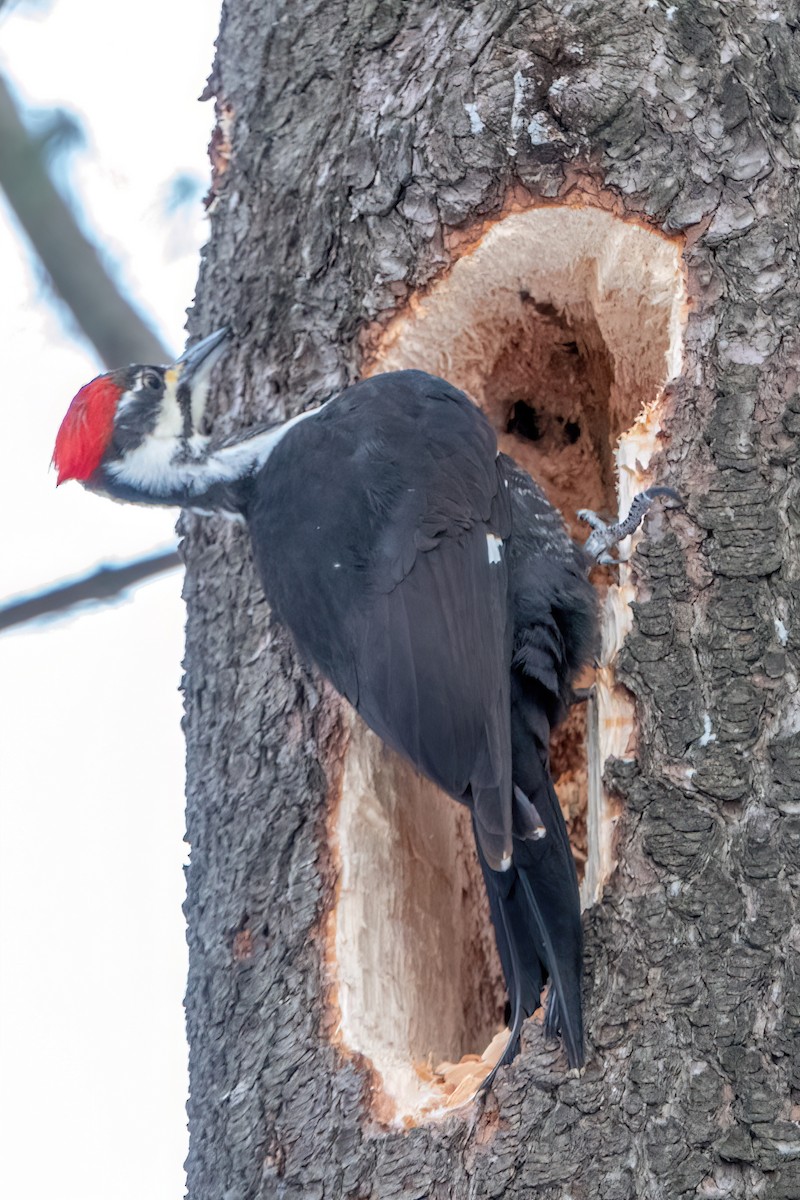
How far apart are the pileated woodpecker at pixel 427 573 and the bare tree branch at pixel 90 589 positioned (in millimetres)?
392

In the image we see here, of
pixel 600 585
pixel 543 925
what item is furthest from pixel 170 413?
pixel 543 925

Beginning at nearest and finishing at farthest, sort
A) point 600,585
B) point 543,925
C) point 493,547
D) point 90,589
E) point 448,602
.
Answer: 1. point 543,925
2. point 448,602
3. point 493,547
4. point 600,585
5. point 90,589

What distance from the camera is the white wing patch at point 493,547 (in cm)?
219

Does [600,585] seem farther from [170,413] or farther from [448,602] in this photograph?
[170,413]

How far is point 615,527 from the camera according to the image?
7.00ft

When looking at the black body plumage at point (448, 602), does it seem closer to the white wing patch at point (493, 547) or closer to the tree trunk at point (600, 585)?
the white wing patch at point (493, 547)

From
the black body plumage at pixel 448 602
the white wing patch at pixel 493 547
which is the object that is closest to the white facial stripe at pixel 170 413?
the black body plumage at pixel 448 602

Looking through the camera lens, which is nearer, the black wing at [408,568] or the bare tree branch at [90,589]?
the black wing at [408,568]

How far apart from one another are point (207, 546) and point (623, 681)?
1.03m

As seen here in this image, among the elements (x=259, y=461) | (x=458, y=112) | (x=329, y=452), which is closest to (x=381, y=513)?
(x=329, y=452)

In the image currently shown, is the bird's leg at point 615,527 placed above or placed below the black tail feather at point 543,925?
above

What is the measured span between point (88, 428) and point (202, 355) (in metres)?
0.26

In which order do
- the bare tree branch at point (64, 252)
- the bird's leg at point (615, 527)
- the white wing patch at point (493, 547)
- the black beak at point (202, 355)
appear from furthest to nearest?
the bare tree branch at point (64, 252) < the black beak at point (202, 355) < the white wing patch at point (493, 547) < the bird's leg at point (615, 527)

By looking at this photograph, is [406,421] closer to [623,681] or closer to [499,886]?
[623,681]
